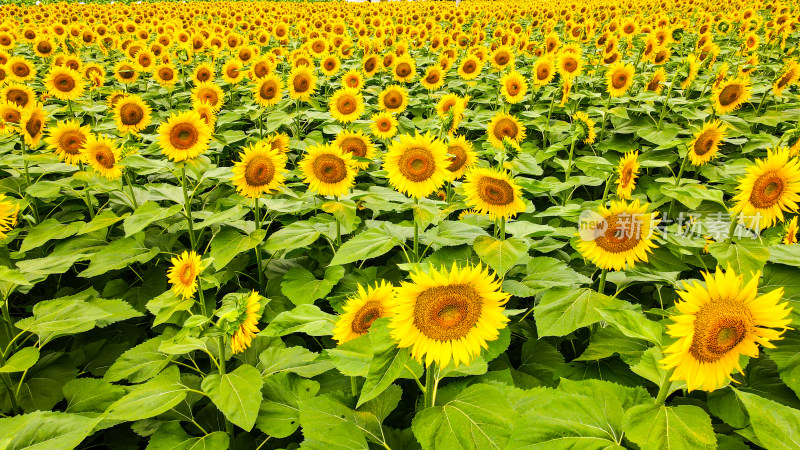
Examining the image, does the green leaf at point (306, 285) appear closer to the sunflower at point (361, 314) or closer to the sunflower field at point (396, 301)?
the sunflower field at point (396, 301)

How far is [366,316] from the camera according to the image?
6.36ft

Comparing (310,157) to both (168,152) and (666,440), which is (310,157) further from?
(666,440)

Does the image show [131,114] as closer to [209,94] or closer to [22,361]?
[209,94]

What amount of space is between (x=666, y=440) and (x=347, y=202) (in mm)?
2151

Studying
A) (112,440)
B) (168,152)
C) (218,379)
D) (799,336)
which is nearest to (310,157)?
(168,152)

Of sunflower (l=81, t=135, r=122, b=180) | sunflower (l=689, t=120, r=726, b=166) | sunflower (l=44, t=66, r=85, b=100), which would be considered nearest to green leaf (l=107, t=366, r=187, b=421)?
sunflower (l=81, t=135, r=122, b=180)

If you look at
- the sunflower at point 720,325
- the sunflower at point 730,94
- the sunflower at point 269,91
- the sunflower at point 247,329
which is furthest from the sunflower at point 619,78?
the sunflower at point 247,329

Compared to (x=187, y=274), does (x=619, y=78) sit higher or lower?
higher

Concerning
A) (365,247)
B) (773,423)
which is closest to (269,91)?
(365,247)

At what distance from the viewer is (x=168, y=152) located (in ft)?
10.9

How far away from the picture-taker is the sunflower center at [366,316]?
194 centimetres

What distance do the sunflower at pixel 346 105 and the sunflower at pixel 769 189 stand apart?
3.51 metres

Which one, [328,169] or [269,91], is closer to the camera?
[328,169]

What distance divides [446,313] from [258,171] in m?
1.90
